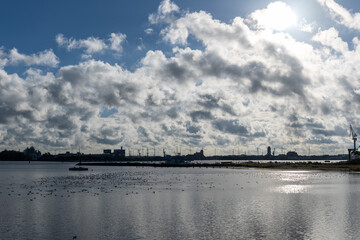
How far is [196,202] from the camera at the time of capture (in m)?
A: 58.2

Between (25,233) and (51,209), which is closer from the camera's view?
(25,233)

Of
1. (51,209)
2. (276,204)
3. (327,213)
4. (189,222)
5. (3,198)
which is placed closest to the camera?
(189,222)

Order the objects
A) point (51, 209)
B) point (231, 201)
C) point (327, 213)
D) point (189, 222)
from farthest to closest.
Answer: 1. point (231, 201)
2. point (51, 209)
3. point (327, 213)
4. point (189, 222)

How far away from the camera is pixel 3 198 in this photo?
214 feet

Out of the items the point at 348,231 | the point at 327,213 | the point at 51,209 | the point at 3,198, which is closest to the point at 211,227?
the point at 348,231

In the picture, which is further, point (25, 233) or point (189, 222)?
point (189, 222)

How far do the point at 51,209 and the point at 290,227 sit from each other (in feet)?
104

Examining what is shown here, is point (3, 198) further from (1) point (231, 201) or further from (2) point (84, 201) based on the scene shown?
(1) point (231, 201)

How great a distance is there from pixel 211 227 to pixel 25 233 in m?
18.0

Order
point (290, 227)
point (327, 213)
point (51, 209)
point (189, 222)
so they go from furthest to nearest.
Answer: point (51, 209)
point (327, 213)
point (189, 222)
point (290, 227)

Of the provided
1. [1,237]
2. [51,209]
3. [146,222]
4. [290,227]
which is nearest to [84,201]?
[51,209]

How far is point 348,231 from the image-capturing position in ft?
116

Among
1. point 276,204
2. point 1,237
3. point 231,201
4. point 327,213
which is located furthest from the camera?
point 231,201

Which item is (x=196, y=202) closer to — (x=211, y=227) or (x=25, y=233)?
(x=211, y=227)
